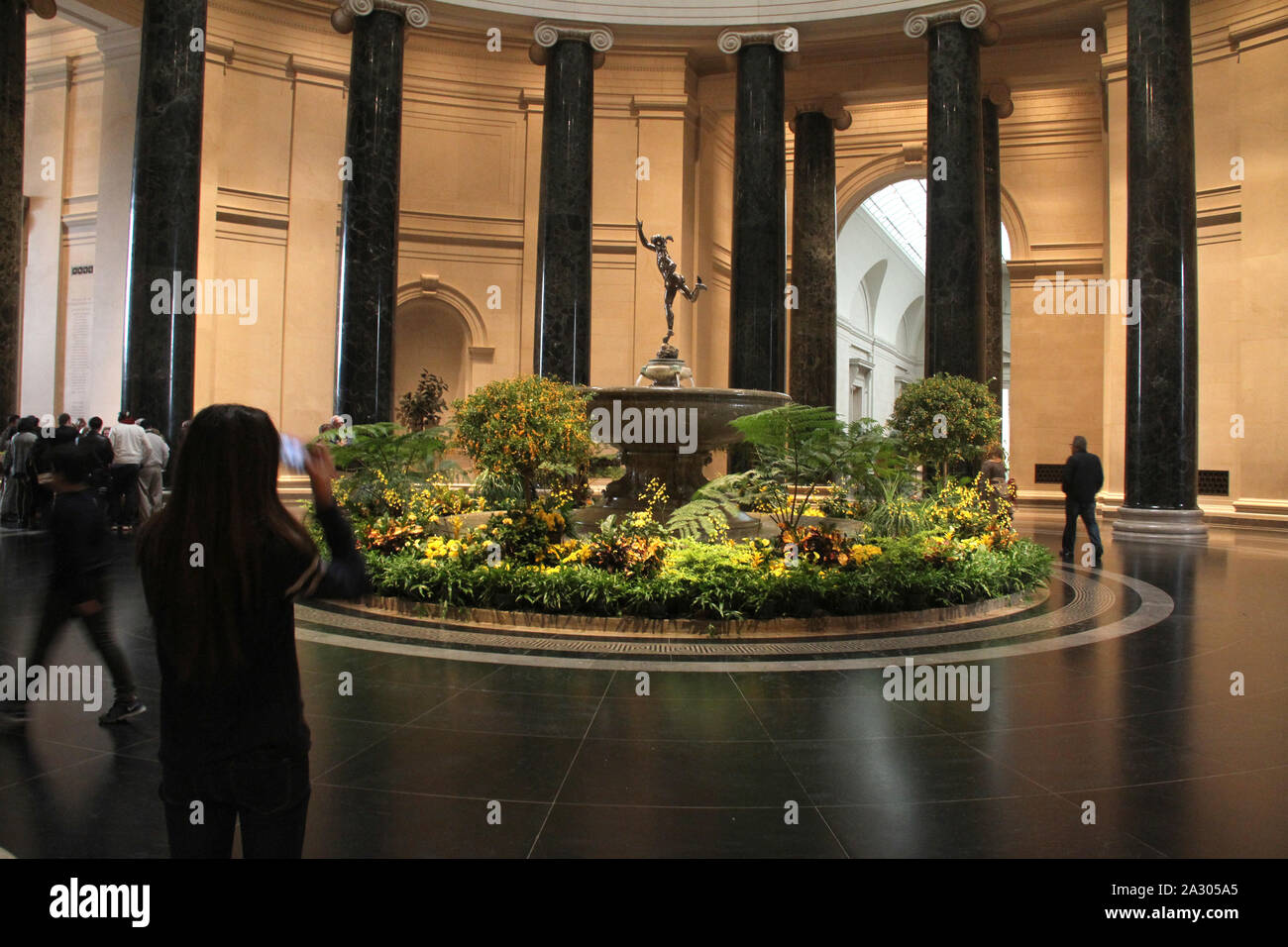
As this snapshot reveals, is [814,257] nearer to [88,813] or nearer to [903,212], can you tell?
[903,212]

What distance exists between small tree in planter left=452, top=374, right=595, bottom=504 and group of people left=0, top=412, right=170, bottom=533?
6.14 metres

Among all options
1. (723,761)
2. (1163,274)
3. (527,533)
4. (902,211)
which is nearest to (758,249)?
(1163,274)

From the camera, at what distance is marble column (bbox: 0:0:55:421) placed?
49.3 ft

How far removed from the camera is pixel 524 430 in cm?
943

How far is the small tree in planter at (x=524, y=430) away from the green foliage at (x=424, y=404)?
38.6ft

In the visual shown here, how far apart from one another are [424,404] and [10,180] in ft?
28.7

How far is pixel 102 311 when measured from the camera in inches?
759

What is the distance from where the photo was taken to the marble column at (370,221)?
17.4 metres

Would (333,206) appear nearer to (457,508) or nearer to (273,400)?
(273,400)

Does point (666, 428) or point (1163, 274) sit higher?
point (1163, 274)

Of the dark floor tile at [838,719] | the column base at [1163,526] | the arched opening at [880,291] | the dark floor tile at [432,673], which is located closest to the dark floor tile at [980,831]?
the dark floor tile at [838,719]

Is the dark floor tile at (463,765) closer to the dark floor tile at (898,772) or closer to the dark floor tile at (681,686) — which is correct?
the dark floor tile at (681,686)

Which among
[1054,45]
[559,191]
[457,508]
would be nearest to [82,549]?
[457,508]

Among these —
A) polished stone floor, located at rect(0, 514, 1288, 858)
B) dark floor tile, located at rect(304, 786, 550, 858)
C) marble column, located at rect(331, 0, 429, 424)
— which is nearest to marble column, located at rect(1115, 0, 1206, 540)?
polished stone floor, located at rect(0, 514, 1288, 858)
